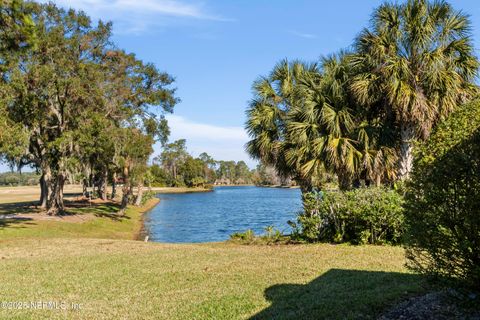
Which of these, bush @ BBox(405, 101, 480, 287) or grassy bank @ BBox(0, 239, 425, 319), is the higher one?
bush @ BBox(405, 101, 480, 287)

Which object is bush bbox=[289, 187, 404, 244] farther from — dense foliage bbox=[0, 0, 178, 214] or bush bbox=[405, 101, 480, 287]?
dense foliage bbox=[0, 0, 178, 214]

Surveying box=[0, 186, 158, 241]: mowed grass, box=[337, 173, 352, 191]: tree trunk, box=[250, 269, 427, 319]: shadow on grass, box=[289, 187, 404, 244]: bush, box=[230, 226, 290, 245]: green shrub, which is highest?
box=[337, 173, 352, 191]: tree trunk

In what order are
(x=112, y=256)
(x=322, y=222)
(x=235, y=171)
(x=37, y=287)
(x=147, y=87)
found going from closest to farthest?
(x=37, y=287) → (x=112, y=256) → (x=322, y=222) → (x=147, y=87) → (x=235, y=171)

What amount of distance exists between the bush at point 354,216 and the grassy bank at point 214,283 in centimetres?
102

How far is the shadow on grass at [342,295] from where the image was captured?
5.79m

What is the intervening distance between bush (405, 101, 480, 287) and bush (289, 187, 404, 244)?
674cm

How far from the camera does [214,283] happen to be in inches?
321

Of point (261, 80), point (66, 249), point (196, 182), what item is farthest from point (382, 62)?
point (196, 182)

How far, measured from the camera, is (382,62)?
15.5 m

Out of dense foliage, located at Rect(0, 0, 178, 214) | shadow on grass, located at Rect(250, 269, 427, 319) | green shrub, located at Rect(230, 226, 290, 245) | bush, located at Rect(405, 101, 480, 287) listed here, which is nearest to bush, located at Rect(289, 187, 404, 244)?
green shrub, located at Rect(230, 226, 290, 245)

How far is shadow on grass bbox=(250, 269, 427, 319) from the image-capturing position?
5.79 metres

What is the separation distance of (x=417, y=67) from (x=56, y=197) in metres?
23.4

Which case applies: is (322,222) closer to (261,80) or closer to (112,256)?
(112,256)

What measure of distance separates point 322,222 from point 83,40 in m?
19.2
